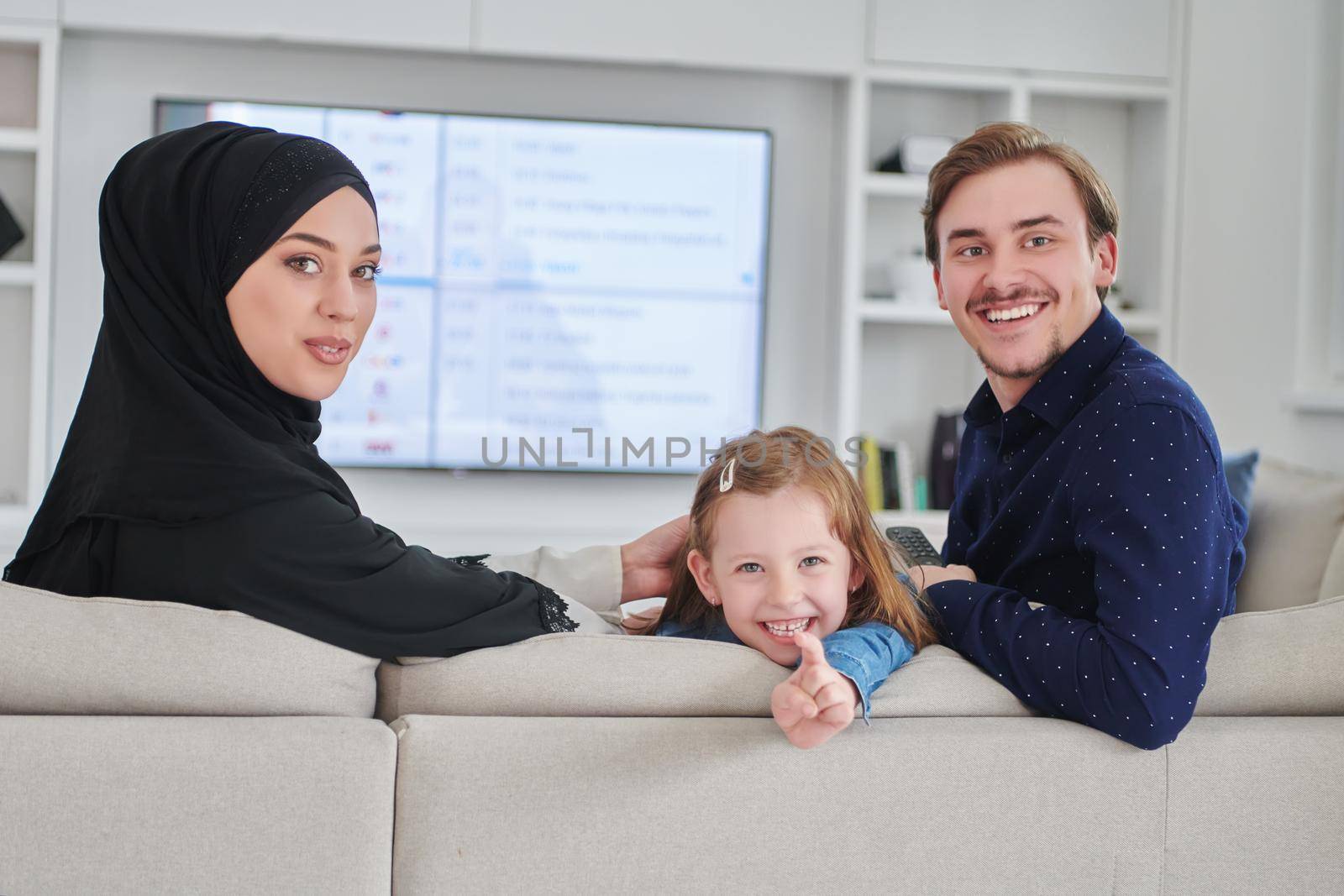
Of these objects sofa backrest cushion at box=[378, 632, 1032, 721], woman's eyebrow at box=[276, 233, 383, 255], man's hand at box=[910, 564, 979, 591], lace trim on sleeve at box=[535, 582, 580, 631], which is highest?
woman's eyebrow at box=[276, 233, 383, 255]

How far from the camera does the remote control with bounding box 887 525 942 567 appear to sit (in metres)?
1.72

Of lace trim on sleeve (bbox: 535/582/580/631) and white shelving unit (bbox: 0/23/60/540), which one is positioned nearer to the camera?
lace trim on sleeve (bbox: 535/582/580/631)

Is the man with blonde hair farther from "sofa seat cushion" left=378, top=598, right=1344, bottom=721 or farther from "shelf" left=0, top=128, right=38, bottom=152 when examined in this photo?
"shelf" left=0, top=128, right=38, bottom=152

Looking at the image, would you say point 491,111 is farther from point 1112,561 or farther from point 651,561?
point 1112,561

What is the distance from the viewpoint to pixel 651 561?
62.5 inches

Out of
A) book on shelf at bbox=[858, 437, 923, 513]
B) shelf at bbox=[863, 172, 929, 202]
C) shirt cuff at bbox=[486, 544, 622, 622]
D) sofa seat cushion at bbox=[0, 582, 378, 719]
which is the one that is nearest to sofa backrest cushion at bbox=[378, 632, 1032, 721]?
sofa seat cushion at bbox=[0, 582, 378, 719]

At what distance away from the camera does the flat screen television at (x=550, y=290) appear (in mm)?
3725

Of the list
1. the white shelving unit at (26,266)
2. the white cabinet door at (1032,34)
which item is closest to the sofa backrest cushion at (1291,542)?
the white cabinet door at (1032,34)

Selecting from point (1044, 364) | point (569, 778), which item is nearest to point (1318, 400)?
point (1044, 364)

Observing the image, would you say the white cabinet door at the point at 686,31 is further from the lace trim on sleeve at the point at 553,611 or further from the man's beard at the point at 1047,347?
the lace trim on sleeve at the point at 553,611

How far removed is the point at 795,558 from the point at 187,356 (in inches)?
27.3

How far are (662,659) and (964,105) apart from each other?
11.4 ft

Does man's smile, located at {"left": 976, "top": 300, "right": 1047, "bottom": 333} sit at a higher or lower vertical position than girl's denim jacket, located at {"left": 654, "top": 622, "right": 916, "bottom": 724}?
higher

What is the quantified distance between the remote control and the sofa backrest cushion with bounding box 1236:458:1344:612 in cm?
59
